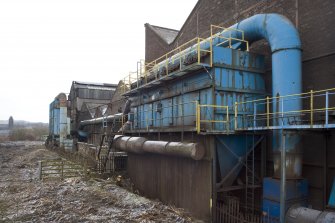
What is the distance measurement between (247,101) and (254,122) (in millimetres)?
1231

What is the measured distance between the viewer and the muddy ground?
1009 centimetres

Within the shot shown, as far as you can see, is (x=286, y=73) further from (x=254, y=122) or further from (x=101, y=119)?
(x=101, y=119)

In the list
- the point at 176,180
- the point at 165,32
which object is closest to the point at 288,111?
the point at 176,180

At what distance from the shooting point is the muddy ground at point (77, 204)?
10.1m

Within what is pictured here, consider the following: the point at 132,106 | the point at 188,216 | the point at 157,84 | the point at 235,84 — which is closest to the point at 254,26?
the point at 235,84

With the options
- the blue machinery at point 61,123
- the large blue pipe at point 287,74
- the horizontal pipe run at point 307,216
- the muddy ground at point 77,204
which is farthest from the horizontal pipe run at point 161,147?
the blue machinery at point 61,123

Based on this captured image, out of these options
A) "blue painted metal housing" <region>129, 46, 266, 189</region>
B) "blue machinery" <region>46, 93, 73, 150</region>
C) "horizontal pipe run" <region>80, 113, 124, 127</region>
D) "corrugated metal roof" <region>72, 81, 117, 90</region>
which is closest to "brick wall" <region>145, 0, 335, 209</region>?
"blue painted metal housing" <region>129, 46, 266, 189</region>

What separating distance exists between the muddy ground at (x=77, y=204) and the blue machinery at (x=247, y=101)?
2290mm

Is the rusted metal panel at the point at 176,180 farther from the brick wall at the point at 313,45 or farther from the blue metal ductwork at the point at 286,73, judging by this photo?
the brick wall at the point at 313,45

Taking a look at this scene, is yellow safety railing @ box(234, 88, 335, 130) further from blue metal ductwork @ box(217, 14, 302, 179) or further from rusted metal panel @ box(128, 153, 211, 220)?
rusted metal panel @ box(128, 153, 211, 220)

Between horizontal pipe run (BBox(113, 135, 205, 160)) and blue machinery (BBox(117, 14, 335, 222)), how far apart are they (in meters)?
0.25

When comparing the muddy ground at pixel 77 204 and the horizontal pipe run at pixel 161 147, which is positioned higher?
the horizontal pipe run at pixel 161 147

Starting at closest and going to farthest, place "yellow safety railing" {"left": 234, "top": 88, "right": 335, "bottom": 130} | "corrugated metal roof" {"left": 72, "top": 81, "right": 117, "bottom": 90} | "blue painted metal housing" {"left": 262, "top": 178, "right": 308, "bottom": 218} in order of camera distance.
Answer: "blue painted metal housing" {"left": 262, "top": 178, "right": 308, "bottom": 218}
"yellow safety railing" {"left": 234, "top": 88, "right": 335, "bottom": 130}
"corrugated metal roof" {"left": 72, "top": 81, "right": 117, "bottom": 90}

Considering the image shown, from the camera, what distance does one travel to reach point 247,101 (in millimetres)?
11266
